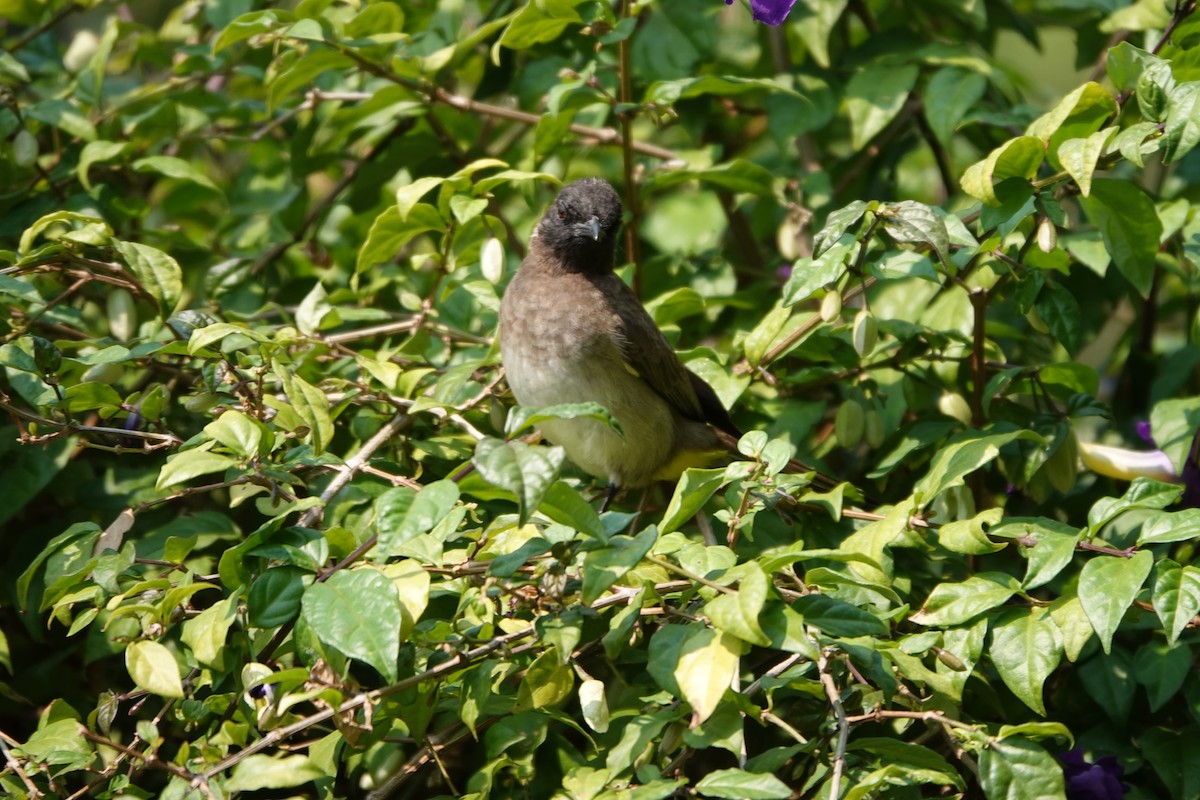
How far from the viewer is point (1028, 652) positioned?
2.35 meters

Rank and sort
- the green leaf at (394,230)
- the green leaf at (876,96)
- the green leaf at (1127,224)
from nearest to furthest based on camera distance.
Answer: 1. the green leaf at (1127,224)
2. the green leaf at (394,230)
3. the green leaf at (876,96)

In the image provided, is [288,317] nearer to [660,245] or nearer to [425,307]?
[425,307]

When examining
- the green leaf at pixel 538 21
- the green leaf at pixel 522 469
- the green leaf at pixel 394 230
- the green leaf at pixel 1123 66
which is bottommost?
the green leaf at pixel 394 230

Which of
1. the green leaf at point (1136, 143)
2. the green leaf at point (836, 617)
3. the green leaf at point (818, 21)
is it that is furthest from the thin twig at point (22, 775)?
the green leaf at point (818, 21)

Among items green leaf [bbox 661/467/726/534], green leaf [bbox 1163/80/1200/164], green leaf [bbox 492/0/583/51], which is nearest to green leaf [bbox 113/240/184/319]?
green leaf [bbox 492/0/583/51]

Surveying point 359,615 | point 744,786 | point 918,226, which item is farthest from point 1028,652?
point 359,615

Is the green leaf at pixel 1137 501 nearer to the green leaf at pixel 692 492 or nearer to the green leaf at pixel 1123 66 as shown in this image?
the green leaf at pixel 692 492

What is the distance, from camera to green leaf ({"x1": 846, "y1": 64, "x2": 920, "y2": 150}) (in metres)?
3.62

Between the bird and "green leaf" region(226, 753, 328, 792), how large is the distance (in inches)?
63.4

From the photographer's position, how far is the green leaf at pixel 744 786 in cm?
192

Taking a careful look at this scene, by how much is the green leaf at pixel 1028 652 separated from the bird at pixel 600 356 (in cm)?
130

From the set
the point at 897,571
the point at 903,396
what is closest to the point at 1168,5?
the point at 903,396

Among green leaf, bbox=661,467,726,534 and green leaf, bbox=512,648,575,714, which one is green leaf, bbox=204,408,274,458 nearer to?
green leaf, bbox=512,648,575,714

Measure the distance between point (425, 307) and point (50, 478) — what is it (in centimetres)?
111
